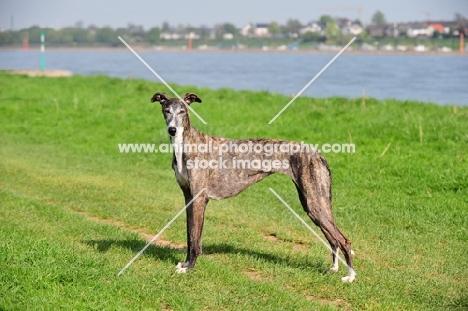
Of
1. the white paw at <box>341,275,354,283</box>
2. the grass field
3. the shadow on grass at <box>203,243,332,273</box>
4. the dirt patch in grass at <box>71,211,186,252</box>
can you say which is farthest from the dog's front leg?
the white paw at <box>341,275,354,283</box>

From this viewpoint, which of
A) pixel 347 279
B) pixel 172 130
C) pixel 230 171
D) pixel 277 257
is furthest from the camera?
pixel 277 257

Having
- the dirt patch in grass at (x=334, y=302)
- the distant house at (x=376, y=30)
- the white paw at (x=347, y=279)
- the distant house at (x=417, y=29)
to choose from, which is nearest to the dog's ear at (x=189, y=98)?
the dirt patch in grass at (x=334, y=302)

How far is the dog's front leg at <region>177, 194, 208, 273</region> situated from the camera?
8.64 m

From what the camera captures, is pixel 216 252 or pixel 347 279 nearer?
pixel 347 279

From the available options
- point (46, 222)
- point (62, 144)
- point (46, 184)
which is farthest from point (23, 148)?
point (46, 222)

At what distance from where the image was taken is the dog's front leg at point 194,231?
8641mm

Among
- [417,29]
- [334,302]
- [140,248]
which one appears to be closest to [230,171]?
[140,248]

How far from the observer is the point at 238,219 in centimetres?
1162

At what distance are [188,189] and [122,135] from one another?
11.4 m

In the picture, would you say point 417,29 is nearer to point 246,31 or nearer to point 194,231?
point 246,31

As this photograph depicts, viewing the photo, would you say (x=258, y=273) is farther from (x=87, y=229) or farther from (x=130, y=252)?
(x=87, y=229)

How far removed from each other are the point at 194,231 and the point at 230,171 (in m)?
0.87

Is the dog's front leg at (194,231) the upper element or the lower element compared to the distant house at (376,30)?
lower

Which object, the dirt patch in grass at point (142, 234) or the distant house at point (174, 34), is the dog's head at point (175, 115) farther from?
the distant house at point (174, 34)
